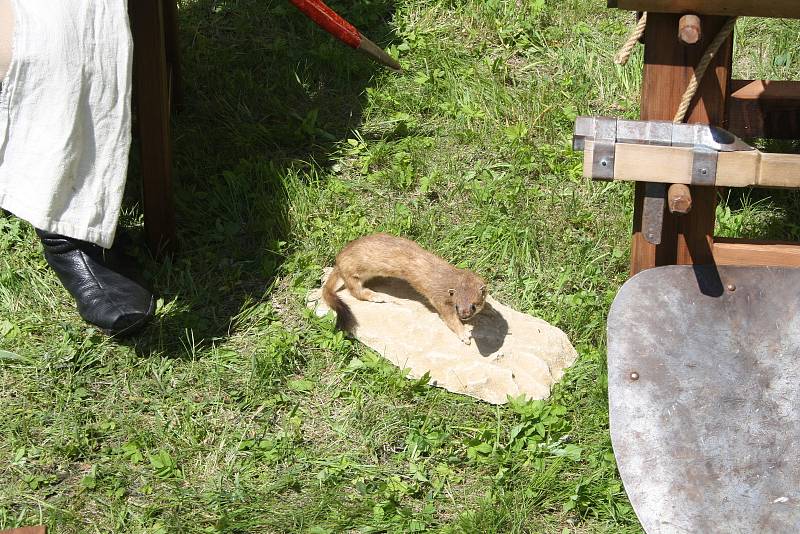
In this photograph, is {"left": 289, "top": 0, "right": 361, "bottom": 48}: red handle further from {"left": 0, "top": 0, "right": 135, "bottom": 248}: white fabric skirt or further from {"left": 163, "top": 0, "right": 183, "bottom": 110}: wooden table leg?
{"left": 0, "top": 0, "right": 135, "bottom": 248}: white fabric skirt

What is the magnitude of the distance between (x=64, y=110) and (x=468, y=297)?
168cm

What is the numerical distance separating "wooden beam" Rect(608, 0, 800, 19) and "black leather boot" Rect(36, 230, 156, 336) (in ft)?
7.55

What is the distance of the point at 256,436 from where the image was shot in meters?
3.43

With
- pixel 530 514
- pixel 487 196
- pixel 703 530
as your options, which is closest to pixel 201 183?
pixel 487 196

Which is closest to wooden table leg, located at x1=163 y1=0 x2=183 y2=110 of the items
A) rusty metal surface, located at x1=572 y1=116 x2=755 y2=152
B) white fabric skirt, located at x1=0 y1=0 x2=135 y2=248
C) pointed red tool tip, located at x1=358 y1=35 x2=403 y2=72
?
pointed red tool tip, located at x1=358 y1=35 x2=403 y2=72

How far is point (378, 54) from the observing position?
4.86 m

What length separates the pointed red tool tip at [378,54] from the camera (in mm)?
4711

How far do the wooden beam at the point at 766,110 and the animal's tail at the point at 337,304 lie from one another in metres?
1.92

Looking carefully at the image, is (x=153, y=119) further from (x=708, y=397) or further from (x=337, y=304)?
(x=708, y=397)

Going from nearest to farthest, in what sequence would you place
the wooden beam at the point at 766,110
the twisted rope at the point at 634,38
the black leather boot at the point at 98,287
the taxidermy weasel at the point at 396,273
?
the twisted rope at the point at 634,38, the black leather boot at the point at 98,287, the taxidermy weasel at the point at 396,273, the wooden beam at the point at 766,110

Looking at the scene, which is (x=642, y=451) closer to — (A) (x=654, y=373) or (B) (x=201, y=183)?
(A) (x=654, y=373)

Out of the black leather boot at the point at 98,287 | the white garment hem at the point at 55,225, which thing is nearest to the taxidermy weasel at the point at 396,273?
the black leather boot at the point at 98,287

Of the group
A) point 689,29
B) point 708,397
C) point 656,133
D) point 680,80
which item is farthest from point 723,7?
point 708,397

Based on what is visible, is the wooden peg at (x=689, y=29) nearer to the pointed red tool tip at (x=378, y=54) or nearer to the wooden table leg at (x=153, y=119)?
the wooden table leg at (x=153, y=119)
